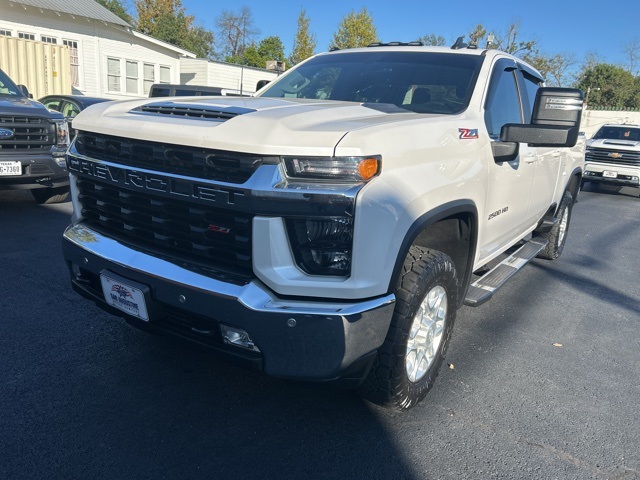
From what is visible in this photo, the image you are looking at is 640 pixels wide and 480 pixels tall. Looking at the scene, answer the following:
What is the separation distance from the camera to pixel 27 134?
631cm

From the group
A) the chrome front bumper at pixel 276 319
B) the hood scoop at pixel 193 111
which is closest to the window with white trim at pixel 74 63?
the hood scoop at pixel 193 111

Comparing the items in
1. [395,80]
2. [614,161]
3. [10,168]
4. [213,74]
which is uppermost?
[213,74]

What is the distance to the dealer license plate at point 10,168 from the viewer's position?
6.04m

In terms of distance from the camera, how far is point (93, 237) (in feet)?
9.58

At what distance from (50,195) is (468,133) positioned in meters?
6.23

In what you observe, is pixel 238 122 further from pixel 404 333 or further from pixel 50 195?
pixel 50 195

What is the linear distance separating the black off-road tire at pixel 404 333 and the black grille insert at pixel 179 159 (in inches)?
34.0

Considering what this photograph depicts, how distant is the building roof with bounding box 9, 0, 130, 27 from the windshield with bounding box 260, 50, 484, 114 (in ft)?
59.6

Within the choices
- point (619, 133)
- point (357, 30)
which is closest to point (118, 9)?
point (357, 30)

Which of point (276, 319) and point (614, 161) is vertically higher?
point (614, 161)

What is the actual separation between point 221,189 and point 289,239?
0.36 metres

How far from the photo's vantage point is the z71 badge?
2.98 m

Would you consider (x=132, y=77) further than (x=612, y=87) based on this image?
No

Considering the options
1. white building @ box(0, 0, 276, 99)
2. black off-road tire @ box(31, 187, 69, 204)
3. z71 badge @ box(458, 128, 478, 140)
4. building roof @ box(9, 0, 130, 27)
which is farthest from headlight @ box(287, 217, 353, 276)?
building roof @ box(9, 0, 130, 27)
